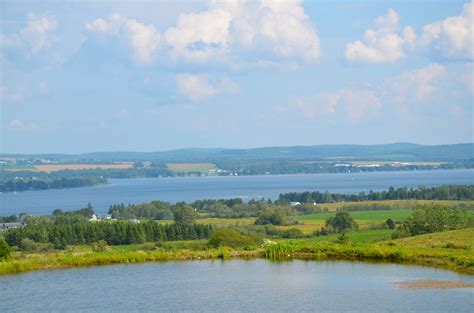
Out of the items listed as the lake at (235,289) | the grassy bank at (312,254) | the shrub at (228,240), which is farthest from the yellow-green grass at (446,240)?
the shrub at (228,240)

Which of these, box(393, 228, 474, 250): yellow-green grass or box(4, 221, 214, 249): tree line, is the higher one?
box(393, 228, 474, 250): yellow-green grass

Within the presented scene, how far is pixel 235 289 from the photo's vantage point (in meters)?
27.8

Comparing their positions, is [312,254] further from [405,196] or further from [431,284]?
[405,196]

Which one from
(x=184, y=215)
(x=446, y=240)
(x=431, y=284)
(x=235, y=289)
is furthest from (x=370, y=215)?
(x=235, y=289)

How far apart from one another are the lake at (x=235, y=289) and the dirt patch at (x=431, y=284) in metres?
0.59

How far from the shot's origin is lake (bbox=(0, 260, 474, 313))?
24578 millimetres

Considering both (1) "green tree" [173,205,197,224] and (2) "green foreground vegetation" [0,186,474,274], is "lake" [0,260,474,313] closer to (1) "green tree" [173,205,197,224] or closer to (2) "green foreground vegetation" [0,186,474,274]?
(2) "green foreground vegetation" [0,186,474,274]

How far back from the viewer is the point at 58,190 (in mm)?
193500

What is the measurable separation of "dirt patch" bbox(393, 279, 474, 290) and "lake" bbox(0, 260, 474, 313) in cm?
59

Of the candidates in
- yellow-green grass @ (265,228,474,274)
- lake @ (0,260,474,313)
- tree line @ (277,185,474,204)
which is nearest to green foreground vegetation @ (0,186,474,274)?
yellow-green grass @ (265,228,474,274)

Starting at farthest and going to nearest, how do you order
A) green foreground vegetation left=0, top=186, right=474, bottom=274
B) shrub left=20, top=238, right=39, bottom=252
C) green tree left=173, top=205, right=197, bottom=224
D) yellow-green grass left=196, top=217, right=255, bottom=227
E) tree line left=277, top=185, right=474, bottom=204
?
tree line left=277, top=185, right=474, bottom=204, green tree left=173, top=205, right=197, bottom=224, yellow-green grass left=196, top=217, right=255, bottom=227, shrub left=20, top=238, right=39, bottom=252, green foreground vegetation left=0, top=186, right=474, bottom=274

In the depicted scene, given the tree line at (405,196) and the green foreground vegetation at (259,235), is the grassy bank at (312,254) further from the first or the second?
the tree line at (405,196)

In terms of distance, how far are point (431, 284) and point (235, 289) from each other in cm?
734

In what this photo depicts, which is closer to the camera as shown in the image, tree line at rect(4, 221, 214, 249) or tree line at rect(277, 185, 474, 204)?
tree line at rect(4, 221, 214, 249)
